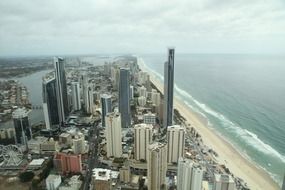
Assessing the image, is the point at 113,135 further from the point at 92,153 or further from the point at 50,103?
the point at 50,103

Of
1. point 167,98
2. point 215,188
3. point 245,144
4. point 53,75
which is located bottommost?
point 245,144

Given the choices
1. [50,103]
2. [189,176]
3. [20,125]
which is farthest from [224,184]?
[50,103]

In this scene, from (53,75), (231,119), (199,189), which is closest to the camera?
(199,189)

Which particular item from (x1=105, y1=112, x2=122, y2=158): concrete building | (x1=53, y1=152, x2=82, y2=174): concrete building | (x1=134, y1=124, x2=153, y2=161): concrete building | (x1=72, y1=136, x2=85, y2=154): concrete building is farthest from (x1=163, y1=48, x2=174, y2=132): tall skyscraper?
(x1=53, y1=152, x2=82, y2=174): concrete building

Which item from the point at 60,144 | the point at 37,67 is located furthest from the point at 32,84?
the point at 60,144

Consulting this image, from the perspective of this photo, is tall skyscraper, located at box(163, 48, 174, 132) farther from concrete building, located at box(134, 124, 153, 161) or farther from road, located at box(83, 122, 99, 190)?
road, located at box(83, 122, 99, 190)

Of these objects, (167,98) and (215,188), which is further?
(167,98)

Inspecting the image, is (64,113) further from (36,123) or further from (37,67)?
(37,67)

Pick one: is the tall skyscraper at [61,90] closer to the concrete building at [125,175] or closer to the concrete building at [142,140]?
the concrete building at [142,140]
